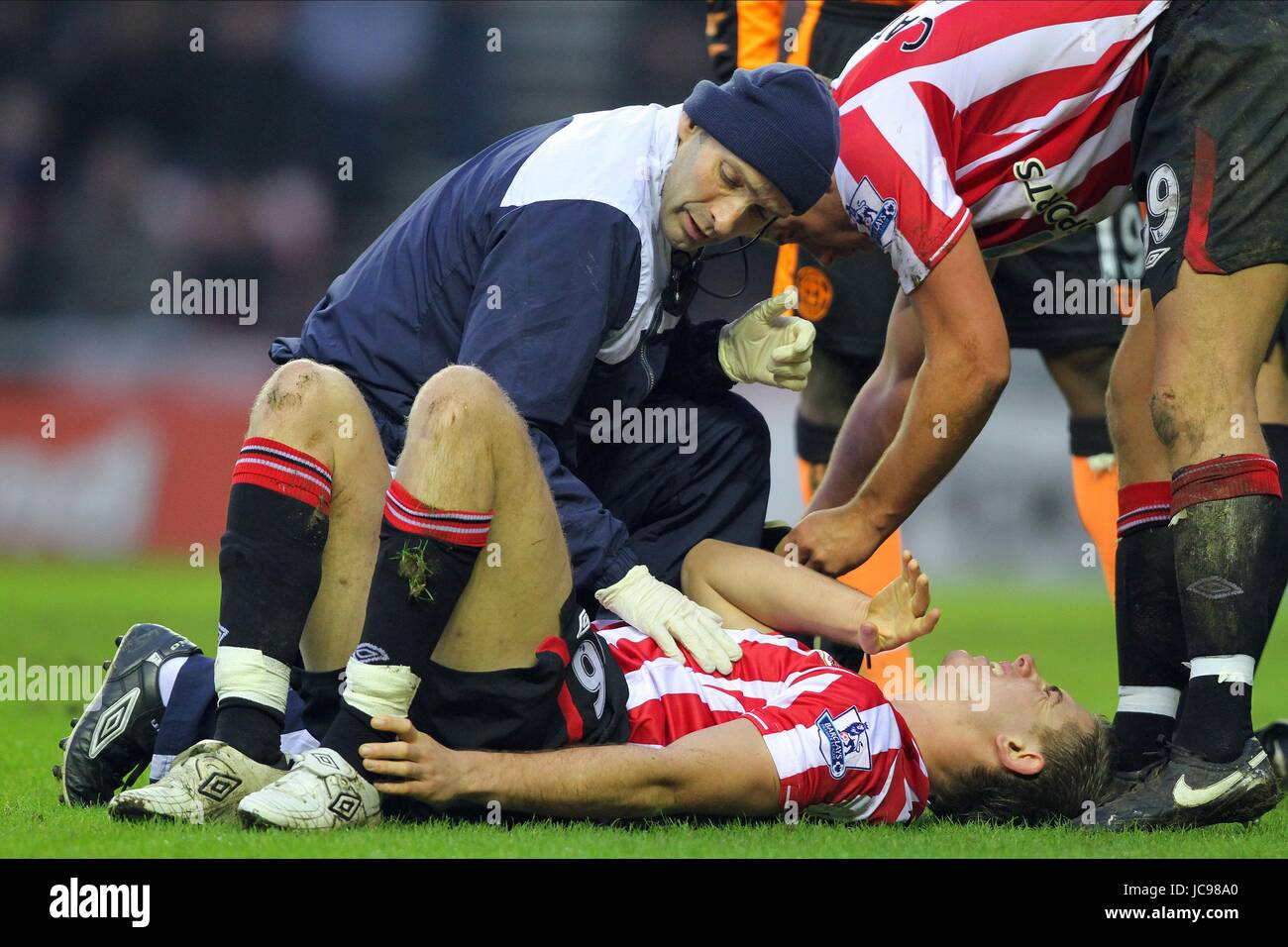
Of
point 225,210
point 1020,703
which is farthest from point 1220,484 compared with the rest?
point 225,210

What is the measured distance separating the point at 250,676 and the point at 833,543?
1469mm

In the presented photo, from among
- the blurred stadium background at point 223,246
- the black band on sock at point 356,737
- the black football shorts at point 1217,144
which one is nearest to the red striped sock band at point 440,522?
the black band on sock at point 356,737

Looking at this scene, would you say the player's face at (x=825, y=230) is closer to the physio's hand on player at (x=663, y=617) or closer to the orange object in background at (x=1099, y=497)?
the physio's hand on player at (x=663, y=617)

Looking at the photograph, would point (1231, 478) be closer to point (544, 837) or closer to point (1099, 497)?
point (544, 837)

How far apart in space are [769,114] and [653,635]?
113 cm

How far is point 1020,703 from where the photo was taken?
3336 mm

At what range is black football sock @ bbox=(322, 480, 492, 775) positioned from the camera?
2.80 meters

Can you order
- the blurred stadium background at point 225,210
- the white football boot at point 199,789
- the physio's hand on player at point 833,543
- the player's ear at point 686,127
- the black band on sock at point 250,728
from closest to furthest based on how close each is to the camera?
the white football boot at point 199,789 < the black band on sock at point 250,728 < the player's ear at point 686,127 < the physio's hand on player at point 833,543 < the blurred stadium background at point 225,210

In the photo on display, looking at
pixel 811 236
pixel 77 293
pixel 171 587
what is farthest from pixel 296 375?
pixel 77 293

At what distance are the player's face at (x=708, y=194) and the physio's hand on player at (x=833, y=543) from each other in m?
0.77

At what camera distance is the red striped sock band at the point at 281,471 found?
117 inches

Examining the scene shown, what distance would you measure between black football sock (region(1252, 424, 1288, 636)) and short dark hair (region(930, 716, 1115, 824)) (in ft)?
1.31

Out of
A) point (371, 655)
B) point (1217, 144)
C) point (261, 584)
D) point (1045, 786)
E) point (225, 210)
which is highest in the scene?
point (225, 210)

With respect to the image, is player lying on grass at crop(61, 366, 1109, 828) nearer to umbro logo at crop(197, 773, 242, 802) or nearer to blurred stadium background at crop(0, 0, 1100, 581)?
umbro logo at crop(197, 773, 242, 802)
